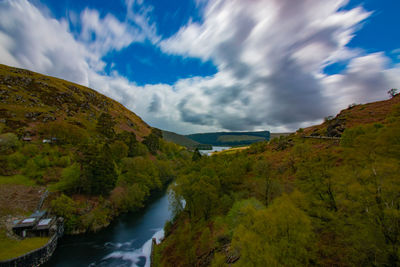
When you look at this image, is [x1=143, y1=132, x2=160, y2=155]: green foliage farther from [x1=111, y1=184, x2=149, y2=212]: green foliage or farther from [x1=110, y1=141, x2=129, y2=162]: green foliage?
[x1=111, y1=184, x2=149, y2=212]: green foliage

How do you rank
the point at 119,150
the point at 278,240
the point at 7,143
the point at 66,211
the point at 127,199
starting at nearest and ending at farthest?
the point at 278,240
the point at 66,211
the point at 127,199
the point at 7,143
the point at 119,150

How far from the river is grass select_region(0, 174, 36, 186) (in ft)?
71.3

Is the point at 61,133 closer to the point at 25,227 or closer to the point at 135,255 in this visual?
the point at 25,227

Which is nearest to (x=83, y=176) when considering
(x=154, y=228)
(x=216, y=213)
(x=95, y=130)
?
(x=154, y=228)

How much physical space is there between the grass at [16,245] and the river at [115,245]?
3.93 metres

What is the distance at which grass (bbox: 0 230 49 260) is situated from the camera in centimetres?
2837

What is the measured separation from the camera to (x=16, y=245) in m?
31.1

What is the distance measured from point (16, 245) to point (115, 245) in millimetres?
16876

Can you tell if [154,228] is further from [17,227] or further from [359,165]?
[359,165]

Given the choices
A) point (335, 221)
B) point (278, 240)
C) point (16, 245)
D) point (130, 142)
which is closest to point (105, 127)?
point (130, 142)

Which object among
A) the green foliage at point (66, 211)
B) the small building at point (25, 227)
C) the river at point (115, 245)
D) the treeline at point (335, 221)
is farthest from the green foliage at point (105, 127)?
the treeline at point (335, 221)

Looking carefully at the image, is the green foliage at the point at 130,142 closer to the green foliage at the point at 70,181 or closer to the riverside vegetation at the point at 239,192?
the riverside vegetation at the point at 239,192

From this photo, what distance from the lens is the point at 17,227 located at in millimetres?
34406

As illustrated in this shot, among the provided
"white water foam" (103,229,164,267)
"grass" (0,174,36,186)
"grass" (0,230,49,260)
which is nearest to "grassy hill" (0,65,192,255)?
"grass" (0,174,36,186)
